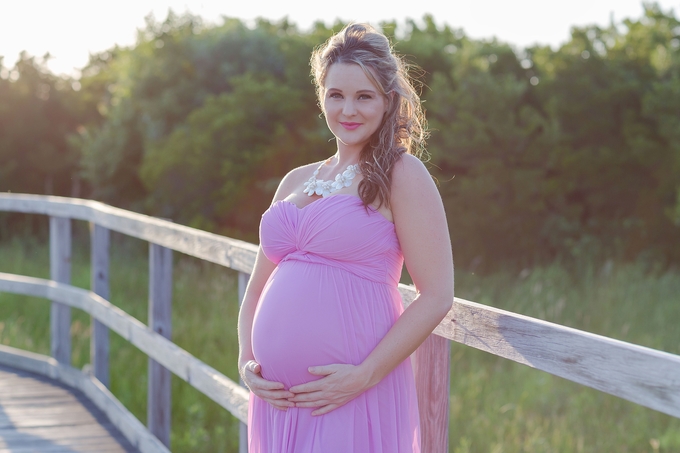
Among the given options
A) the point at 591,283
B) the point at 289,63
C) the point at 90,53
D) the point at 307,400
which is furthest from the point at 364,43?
the point at 90,53

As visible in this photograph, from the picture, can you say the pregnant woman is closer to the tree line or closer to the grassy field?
the grassy field

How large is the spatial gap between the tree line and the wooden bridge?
6.61 m

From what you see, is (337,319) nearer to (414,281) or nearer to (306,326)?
(306,326)

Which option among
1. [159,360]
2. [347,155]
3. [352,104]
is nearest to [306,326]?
[347,155]

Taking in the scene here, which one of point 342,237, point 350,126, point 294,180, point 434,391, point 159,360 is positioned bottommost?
point 159,360

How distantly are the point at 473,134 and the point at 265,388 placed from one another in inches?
395

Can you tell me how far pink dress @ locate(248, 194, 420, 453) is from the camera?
6.52 ft

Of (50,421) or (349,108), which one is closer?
(349,108)

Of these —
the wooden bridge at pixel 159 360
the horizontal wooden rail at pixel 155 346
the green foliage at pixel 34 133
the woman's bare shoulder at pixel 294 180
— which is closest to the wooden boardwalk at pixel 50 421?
the wooden bridge at pixel 159 360

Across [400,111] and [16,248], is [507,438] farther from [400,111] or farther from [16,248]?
[16,248]

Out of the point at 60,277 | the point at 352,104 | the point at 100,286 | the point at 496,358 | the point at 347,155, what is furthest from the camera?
the point at 496,358

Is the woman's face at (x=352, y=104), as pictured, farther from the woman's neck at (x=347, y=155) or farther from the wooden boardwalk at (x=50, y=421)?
the wooden boardwalk at (x=50, y=421)

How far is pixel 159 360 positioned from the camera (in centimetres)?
374

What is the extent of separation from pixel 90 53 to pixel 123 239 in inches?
316
